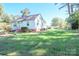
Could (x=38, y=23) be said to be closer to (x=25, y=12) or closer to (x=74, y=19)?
(x=25, y=12)

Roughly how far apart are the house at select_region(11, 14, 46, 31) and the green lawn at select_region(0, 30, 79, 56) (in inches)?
2.8

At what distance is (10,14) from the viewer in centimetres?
198

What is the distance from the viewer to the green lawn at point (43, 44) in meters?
1.95

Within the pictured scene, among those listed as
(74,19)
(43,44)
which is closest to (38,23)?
(43,44)

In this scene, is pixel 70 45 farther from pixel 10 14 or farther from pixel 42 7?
pixel 10 14

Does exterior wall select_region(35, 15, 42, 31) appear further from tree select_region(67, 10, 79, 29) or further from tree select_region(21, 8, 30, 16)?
tree select_region(67, 10, 79, 29)

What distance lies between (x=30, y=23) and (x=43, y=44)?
0.25 metres

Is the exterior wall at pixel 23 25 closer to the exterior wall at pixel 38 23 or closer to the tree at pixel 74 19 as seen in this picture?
the exterior wall at pixel 38 23

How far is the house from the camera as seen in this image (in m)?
1.98

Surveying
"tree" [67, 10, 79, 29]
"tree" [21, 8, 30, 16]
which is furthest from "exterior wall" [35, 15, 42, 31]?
"tree" [67, 10, 79, 29]

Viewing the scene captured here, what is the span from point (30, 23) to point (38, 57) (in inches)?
13.7

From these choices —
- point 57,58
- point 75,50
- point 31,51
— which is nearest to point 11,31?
point 31,51

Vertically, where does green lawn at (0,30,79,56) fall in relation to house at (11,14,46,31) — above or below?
below

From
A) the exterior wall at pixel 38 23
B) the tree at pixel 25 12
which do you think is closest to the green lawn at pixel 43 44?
the exterior wall at pixel 38 23
